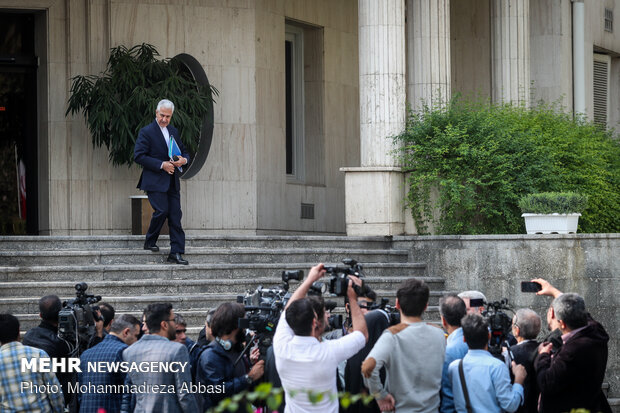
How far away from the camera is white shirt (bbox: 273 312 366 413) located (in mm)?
6977

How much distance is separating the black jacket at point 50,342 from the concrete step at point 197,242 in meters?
4.94

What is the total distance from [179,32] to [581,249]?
25.2 feet

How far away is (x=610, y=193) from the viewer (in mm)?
16516

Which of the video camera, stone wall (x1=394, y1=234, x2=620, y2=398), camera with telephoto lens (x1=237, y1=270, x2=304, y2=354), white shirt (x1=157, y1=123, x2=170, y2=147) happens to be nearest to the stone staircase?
stone wall (x1=394, y1=234, x2=620, y2=398)

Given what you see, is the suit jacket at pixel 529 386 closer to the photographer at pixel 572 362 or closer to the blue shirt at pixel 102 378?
the photographer at pixel 572 362

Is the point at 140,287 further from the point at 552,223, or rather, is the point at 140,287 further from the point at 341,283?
the point at 341,283

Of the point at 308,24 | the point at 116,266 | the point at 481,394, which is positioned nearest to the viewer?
the point at 481,394

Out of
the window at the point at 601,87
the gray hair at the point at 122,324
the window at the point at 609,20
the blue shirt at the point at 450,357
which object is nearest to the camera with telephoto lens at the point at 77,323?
the gray hair at the point at 122,324

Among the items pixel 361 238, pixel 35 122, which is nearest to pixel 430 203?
pixel 361 238

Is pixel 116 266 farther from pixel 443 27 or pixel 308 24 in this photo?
pixel 308 24

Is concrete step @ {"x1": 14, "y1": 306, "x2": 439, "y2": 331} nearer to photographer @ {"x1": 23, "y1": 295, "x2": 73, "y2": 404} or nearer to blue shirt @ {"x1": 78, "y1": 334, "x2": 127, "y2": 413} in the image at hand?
photographer @ {"x1": 23, "y1": 295, "x2": 73, "y2": 404}

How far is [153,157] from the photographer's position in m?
13.4

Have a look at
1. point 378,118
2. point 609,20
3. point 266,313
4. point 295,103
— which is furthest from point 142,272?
point 609,20

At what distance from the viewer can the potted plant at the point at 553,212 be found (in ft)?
47.7
